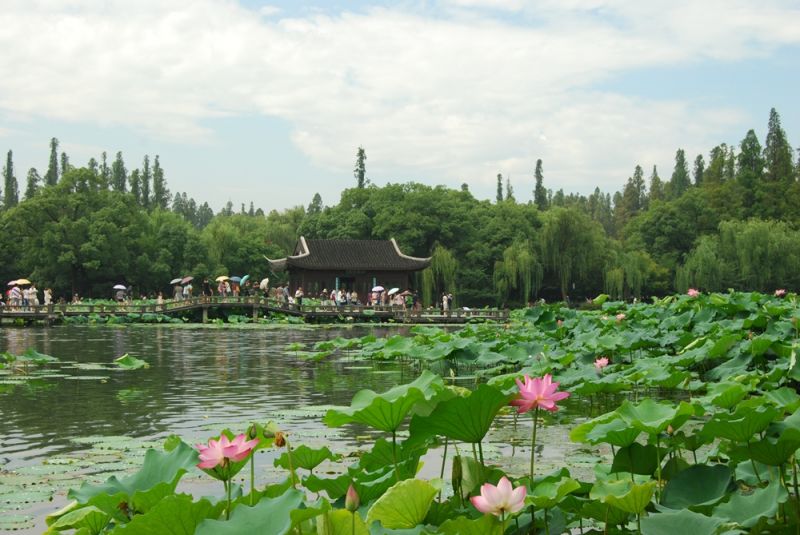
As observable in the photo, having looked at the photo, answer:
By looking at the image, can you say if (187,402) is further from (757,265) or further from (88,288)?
(757,265)

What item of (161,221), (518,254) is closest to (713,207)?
(518,254)

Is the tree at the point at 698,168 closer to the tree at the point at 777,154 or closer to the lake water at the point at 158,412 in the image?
the tree at the point at 777,154

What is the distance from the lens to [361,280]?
36062 millimetres

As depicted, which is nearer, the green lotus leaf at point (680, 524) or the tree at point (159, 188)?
the green lotus leaf at point (680, 524)

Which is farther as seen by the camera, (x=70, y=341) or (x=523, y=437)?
(x=70, y=341)

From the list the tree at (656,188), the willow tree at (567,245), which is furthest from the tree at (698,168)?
the willow tree at (567,245)

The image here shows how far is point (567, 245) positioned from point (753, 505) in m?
39.3

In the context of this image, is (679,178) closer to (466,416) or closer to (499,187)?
(499,187)

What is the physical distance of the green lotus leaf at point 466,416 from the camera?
2.39m

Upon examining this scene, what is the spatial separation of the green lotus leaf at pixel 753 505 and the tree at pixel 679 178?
230 ft

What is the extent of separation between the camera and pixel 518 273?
39719 millimetres

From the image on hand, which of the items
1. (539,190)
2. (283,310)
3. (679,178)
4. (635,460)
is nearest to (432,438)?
(635,460)

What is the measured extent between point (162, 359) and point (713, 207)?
1949 inches

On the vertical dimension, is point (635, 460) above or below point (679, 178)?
below
